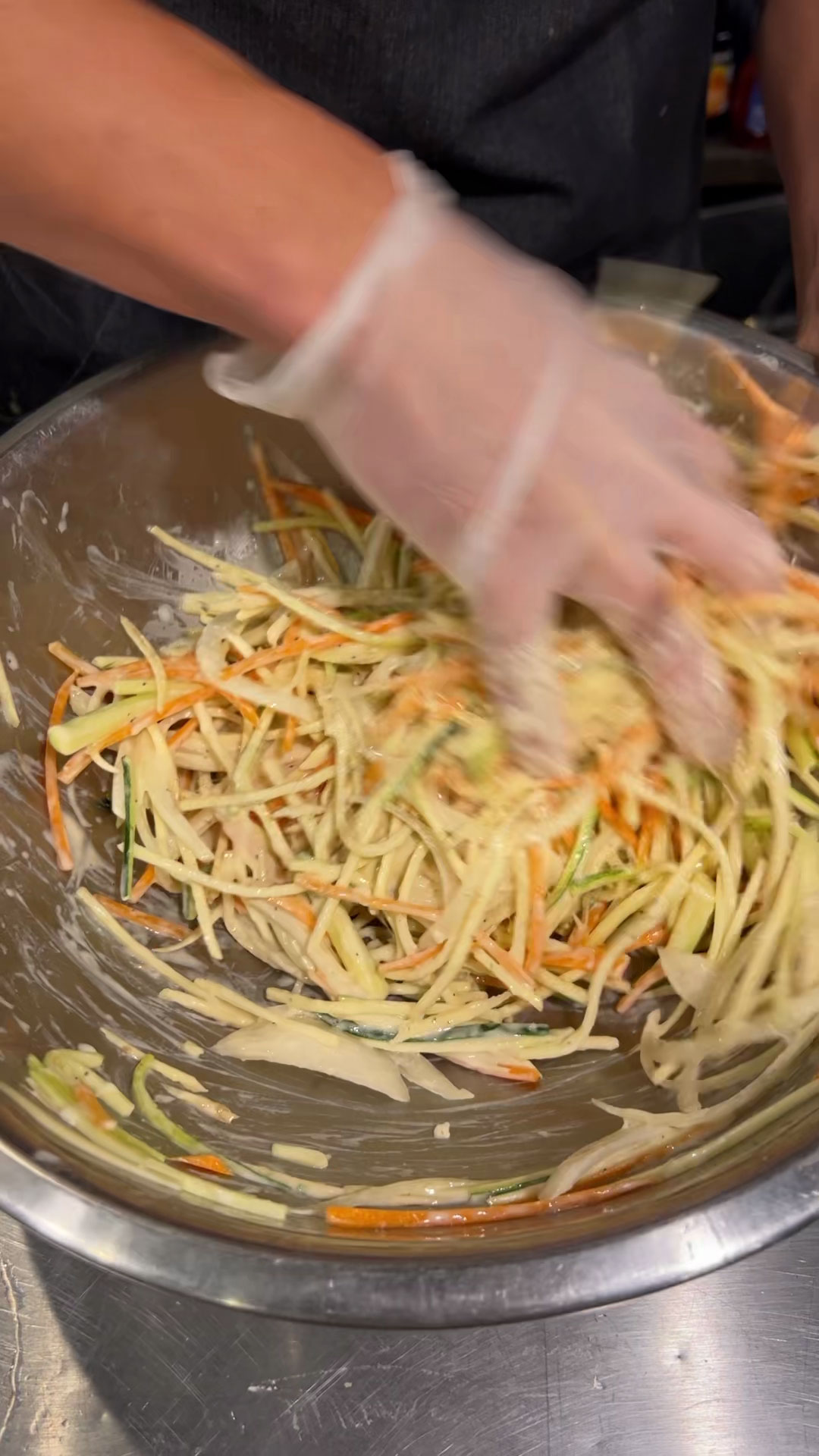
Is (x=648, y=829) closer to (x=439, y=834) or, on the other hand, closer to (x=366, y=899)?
(x=439, y=834)

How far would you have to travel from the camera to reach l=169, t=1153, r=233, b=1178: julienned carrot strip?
38.6 inches

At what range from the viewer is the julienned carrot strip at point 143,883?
129 cm

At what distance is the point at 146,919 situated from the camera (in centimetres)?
128

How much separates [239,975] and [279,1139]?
10.0 inches

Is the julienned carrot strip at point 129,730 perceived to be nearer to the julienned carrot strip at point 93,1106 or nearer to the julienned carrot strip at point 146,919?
the julienned carrot strip at point 146,919

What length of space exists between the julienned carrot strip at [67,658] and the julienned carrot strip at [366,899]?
383 millimetres

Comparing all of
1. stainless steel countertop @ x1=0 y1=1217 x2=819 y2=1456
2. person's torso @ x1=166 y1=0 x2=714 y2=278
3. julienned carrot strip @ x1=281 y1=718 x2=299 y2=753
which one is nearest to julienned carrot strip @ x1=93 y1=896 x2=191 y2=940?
julienned carrot strip @ x1=281 y1=718 x2=299 y2=753

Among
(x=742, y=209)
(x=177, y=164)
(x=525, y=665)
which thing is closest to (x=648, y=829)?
(x=525, y=665)

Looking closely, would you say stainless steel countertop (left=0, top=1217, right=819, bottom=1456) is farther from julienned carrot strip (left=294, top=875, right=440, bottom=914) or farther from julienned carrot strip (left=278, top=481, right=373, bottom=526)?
julienned carrot strip (left=278, top=481, right=373, bottom=526)

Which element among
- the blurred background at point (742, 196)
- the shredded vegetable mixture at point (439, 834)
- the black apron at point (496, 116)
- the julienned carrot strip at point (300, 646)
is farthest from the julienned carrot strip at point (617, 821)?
the blurred background at point (742, 196)

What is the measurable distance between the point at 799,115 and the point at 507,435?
0.90 metres

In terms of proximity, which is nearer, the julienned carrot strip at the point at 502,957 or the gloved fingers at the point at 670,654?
the gloved fingers at the point at 670,654

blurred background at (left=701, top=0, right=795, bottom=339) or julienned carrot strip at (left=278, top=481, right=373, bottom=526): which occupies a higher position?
blurred background at (left=701, top=0, right=795, bottom=339)

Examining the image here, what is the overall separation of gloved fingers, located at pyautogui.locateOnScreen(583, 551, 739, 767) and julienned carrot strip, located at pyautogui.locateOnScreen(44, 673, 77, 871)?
0.66 meters
